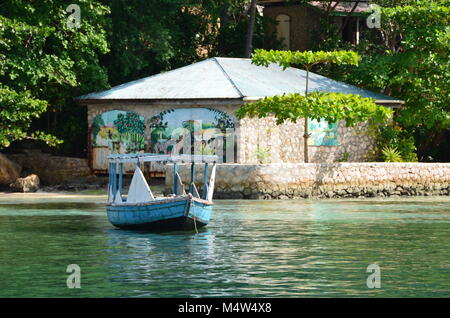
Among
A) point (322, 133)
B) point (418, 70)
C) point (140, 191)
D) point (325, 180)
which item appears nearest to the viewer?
point (140, 191)

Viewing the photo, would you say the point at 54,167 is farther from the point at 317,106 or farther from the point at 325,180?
the point at 325,180

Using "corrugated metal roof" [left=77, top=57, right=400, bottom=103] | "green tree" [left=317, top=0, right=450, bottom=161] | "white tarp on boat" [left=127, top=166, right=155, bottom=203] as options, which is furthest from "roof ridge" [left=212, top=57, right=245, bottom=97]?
"white tarp on boat" [left=127, top=166, right=155, bottom=203]

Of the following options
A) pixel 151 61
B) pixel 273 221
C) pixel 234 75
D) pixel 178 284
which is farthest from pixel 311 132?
pixel 178 284

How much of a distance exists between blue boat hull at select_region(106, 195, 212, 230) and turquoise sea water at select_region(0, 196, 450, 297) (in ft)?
1.21

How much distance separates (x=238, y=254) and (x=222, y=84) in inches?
829

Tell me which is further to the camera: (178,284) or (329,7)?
(329,7)

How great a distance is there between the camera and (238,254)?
21.6 meters

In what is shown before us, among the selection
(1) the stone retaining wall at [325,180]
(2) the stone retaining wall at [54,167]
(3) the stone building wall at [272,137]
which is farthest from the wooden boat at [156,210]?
(2) the stone retaining wall at [54,167]

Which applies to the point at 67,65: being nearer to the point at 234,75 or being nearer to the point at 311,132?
the point at 234,75

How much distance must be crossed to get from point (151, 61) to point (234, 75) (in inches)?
278

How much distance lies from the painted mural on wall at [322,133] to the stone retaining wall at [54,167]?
9472 millimetres

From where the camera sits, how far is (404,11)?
145 feet

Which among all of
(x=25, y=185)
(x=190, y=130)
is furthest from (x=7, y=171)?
(x=190, y=130)
